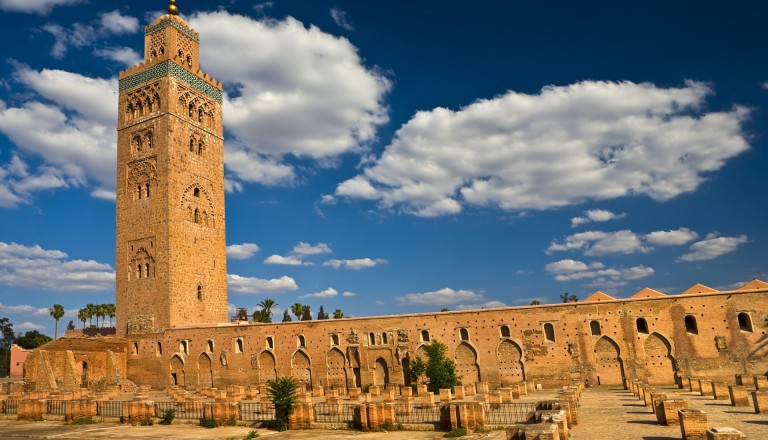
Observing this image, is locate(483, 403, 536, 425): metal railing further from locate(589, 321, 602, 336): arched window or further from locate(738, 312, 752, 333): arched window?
locate(738, 312, 752, 333): arched window

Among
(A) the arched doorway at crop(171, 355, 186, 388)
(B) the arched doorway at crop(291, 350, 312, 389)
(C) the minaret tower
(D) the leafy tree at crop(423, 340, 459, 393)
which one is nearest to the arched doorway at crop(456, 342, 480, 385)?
(D) the leafy tree at crop(423, 340, 459, 393)

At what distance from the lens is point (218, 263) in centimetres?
3456

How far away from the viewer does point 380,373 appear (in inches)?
1016

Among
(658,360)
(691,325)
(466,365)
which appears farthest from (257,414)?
(691,325)

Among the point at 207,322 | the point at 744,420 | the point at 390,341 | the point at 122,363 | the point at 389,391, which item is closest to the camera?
the point at 744,420

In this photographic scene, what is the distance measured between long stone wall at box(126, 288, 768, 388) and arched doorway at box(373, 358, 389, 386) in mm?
46

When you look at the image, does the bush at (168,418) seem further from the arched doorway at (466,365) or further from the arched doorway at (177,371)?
the arched doorway at (177,371)

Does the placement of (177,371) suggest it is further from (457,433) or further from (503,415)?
→ (457,433)

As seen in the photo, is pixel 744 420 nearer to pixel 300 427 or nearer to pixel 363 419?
pixel 363 419

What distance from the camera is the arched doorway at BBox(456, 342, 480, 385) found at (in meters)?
24.2

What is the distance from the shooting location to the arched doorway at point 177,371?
2981 cm

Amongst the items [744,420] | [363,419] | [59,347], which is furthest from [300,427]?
[59,347]

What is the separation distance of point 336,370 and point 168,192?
14.2 m

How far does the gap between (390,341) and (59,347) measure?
1652 centimetres
